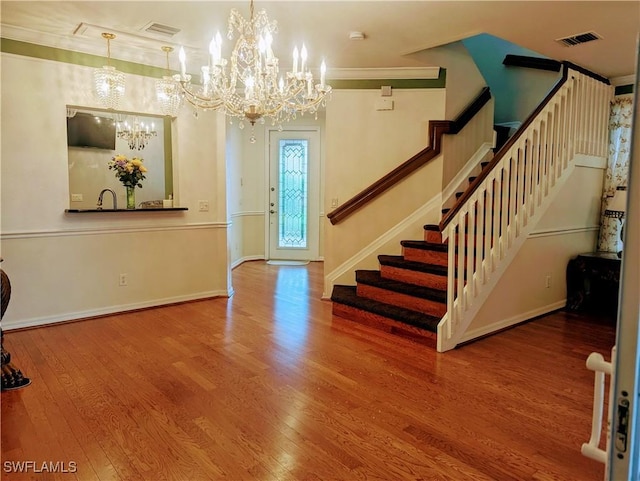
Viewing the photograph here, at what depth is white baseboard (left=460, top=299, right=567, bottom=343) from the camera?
367 cm

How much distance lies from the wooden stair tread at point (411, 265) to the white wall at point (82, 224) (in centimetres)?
183

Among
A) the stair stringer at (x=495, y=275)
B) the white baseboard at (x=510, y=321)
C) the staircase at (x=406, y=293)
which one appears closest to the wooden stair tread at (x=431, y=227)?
the staircase at (x=406, y=293)

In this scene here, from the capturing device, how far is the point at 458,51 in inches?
187

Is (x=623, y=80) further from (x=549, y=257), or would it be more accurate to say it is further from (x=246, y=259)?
(x=246, y=259)

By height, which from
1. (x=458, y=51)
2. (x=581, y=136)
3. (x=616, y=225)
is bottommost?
(x=616, y=225)

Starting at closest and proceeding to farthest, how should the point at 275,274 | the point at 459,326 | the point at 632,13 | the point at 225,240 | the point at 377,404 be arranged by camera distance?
the point at 377,404
the point at 632,13
the point at 459,326
the point at 225,240
the point at 275,274

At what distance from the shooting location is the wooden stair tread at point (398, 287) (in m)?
3.82

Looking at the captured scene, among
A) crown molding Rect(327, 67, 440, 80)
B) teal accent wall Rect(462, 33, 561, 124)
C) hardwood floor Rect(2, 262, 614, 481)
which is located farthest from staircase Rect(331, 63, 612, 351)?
crown molding Rect(327, 67, 440, 80)

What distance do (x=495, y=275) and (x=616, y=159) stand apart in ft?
7.50

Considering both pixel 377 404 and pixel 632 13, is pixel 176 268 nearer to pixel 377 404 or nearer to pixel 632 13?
pixel 377 404

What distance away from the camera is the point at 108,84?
13.0ft

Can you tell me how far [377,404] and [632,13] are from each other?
311cm

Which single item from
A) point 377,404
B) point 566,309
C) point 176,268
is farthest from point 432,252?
point 176,268

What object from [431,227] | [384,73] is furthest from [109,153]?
Result: [431,227]
